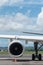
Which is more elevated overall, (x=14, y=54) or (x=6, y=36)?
(x=6, y=36)

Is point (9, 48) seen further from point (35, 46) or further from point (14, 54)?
point (35, 46)

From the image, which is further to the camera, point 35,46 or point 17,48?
point 35,46

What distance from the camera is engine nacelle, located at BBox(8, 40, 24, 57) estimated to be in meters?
23.2

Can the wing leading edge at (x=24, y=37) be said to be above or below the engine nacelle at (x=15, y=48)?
above

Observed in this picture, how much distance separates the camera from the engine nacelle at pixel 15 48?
2320 cm

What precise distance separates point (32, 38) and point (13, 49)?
1617mm

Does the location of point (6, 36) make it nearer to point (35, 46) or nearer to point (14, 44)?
point (14, 44)

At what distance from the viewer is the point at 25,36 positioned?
24.4 meters

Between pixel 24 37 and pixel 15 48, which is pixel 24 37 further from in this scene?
pixel 15 48

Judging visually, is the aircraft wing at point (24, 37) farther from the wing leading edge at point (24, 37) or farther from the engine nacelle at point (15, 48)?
the engine nacelle at point (15, 48)

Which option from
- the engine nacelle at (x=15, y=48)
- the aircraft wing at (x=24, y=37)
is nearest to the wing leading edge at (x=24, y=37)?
the aircraft wing at (x=24, y=37)

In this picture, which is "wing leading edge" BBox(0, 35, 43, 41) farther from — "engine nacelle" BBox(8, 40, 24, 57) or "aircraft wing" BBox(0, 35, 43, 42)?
"engine nacelle" BBox(8, 40, 24, 57)

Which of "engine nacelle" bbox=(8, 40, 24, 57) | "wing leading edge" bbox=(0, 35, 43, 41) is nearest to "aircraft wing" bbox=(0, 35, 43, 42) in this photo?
"wing leading edge" bbox=(0, 35, 43, 41)

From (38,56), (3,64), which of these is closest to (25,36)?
(3,64)
